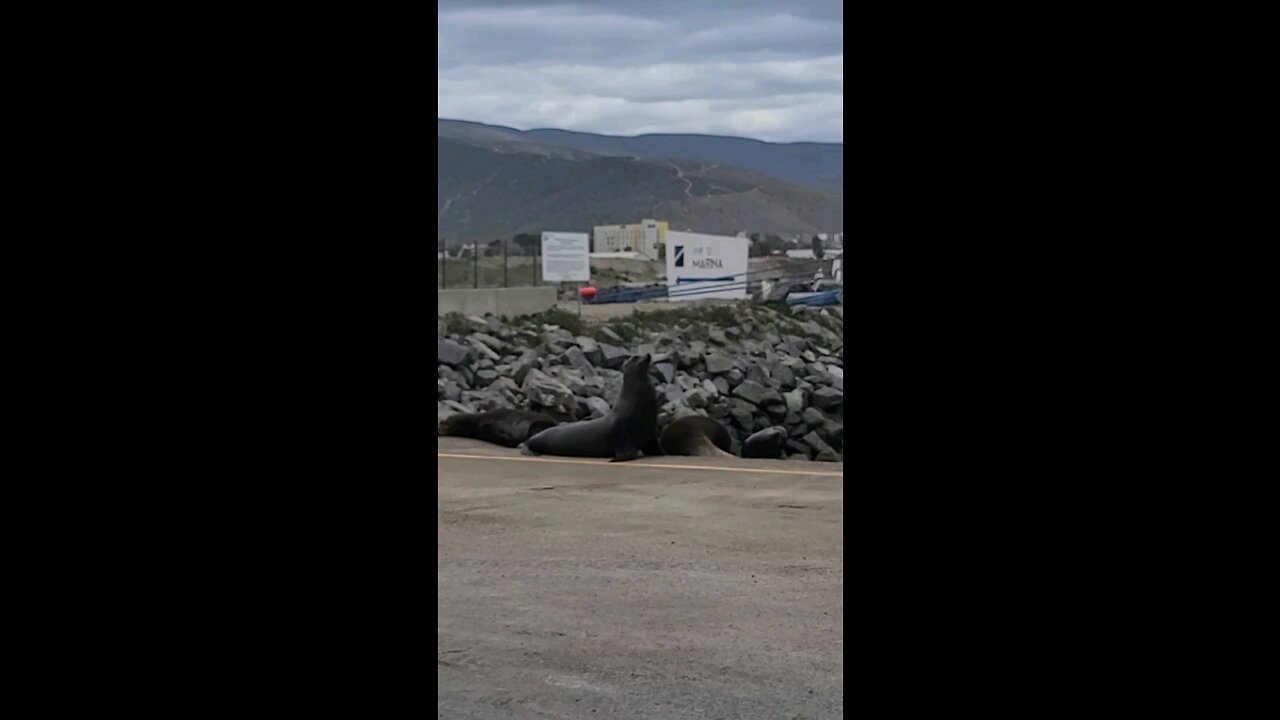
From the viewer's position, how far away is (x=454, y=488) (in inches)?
333

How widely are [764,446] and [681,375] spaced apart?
2796 mm

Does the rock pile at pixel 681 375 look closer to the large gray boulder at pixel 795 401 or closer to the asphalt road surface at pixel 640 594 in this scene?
the large gray boulder at pixel 795 401

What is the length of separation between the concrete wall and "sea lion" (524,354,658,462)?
8911mm

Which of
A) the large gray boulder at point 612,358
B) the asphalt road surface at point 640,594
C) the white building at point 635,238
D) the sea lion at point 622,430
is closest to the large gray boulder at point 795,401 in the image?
the sea lion at point 622,430

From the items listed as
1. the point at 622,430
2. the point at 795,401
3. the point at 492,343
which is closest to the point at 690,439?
the point at 622,430

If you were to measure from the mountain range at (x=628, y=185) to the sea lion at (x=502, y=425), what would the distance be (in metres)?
35.4

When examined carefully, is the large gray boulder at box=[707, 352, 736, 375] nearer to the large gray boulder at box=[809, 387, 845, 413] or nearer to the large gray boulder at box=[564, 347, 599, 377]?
the large gray boulder at box=[564, 347, 599, 377]

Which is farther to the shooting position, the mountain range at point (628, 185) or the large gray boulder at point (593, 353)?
the mountain range at point (628, 185)

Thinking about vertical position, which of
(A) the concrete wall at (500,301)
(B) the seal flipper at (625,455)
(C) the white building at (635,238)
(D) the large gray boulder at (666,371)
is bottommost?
(B) the seal flipper at (625,455)

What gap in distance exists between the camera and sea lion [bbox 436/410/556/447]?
34.4 feet

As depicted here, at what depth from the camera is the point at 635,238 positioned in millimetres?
31031

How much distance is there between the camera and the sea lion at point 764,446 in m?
10.1
